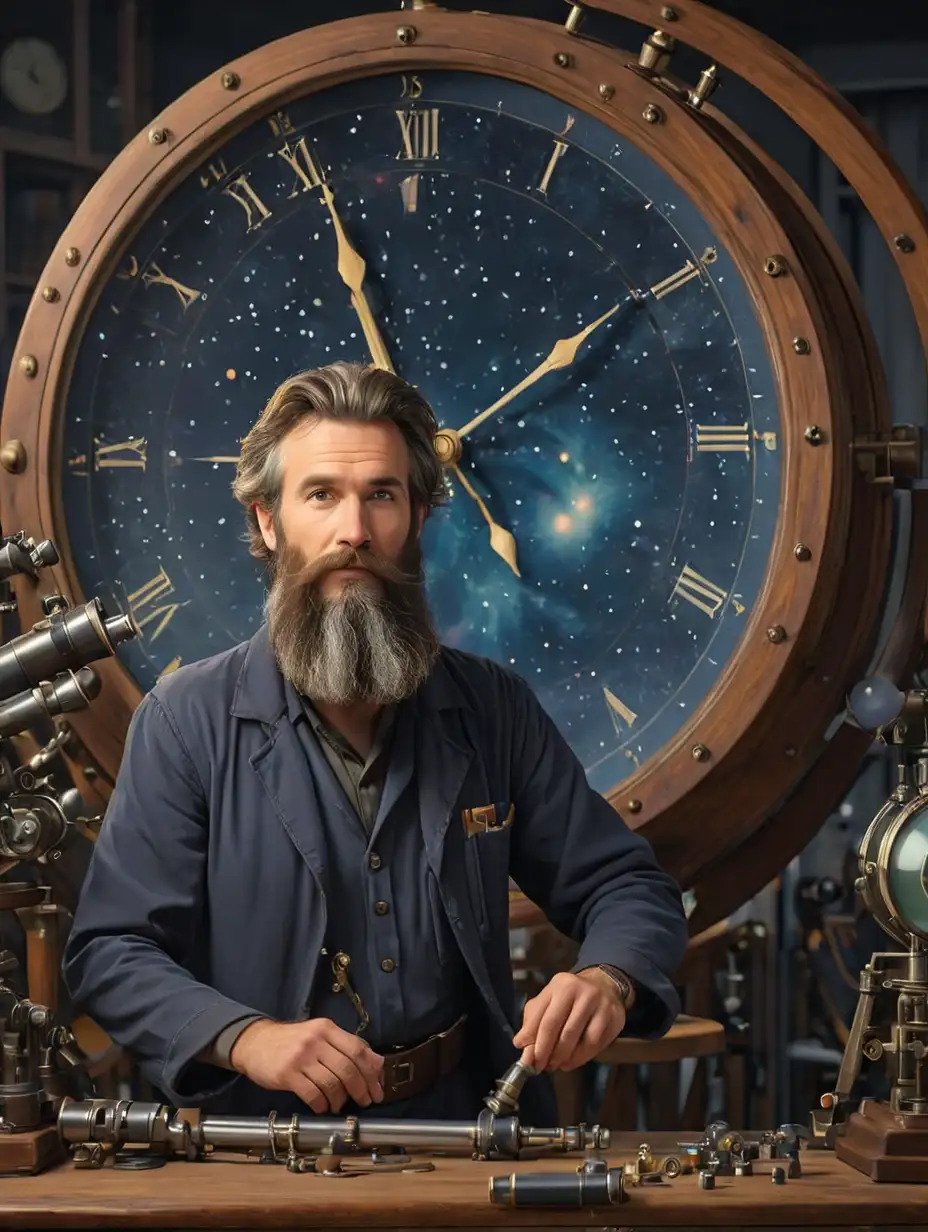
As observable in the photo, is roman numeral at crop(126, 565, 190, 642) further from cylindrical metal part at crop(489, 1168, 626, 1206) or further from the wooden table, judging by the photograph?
cylindrical metal part at crop(489, 1168, 626, 1206)

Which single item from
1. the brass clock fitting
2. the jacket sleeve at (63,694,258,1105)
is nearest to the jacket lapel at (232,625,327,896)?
the jacket sleeve at (63,694,258,1105)

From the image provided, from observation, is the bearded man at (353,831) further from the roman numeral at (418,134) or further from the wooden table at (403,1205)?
the roman numeral at (418,134)

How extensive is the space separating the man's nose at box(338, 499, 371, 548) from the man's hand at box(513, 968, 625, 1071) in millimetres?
684

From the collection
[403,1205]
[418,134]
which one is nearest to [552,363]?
[418,134]

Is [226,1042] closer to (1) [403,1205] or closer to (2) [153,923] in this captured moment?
(2) [153,923]

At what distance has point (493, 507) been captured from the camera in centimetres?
340

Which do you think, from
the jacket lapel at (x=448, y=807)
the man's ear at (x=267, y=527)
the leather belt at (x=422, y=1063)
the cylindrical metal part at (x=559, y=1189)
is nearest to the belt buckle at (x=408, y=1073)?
the leather belt at (x=422, y=1063)

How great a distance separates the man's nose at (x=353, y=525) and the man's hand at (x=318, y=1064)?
686 mm

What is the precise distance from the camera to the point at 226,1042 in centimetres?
251

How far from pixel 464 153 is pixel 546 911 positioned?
1.33 m

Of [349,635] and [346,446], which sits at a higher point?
[346,446]

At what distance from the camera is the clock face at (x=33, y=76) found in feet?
15.7

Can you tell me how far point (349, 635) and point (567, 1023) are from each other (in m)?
0.64

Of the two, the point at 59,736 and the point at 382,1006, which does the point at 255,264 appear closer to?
the point at 59,736
